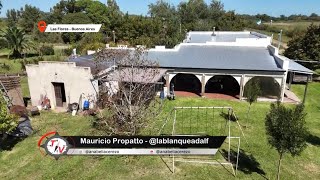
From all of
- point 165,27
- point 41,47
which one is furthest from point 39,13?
point 165,27

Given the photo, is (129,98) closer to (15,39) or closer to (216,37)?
(216,37)

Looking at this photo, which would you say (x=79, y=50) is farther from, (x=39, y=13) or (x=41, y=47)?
(x=39, y=13)

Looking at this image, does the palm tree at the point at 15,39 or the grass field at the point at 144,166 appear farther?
the palm tree at the point at 15,39

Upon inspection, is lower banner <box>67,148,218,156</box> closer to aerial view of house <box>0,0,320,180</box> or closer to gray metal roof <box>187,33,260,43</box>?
aerial view of house <box>0,0,320,180</box>

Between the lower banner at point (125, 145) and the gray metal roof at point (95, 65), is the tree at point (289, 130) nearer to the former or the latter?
the lower banner at point (125, 145)

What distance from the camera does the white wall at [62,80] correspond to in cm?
2453

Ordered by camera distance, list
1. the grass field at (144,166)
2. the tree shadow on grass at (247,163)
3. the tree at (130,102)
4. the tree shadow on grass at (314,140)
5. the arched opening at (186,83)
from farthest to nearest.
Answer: the arched opening at (186,83) → the tree shadow on grass at (314,140) → the tree at (130,102) → the tree shadow on grass at (247,163) → the grass field at (144,166)

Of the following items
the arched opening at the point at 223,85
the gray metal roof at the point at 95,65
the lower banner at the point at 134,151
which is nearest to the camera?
the lower banner at the point at 134,151

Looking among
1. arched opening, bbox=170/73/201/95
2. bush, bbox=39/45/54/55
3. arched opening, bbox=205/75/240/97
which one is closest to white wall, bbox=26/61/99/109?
arched opening, bbox=170/73/201/95

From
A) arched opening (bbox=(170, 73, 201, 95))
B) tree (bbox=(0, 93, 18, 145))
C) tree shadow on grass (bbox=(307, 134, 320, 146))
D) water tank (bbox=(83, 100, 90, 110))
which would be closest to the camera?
tree (bbox=(0, 93, 18, 145))

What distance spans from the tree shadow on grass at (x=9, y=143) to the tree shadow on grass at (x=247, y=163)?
45.3 feet

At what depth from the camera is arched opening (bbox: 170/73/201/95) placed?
107 ft

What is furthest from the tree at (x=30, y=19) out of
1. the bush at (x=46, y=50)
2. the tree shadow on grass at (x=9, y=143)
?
the tree shadow on grass at (x=9, y=143)

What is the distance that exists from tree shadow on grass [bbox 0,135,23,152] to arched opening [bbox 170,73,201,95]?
57.5 ft
